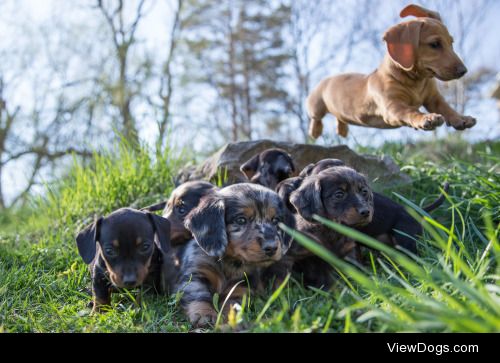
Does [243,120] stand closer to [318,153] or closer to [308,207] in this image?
[318,153]

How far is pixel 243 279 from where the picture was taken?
13.2 feet

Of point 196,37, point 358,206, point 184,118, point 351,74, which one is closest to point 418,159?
point 351,74

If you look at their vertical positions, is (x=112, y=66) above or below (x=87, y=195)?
above

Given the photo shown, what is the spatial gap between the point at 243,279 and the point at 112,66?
1558cm

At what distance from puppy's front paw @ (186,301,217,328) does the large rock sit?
2.94 m

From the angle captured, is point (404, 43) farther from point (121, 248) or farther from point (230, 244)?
point (121, 248)

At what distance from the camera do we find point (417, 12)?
4980 millimetres

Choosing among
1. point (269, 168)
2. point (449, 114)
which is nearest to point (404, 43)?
point (449, 114)

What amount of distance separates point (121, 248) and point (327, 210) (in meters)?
1.70

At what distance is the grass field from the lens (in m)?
2.23

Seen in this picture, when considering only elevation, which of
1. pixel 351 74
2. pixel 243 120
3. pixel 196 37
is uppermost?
pixel 196 37

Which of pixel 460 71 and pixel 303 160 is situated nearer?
pixel 460 71
